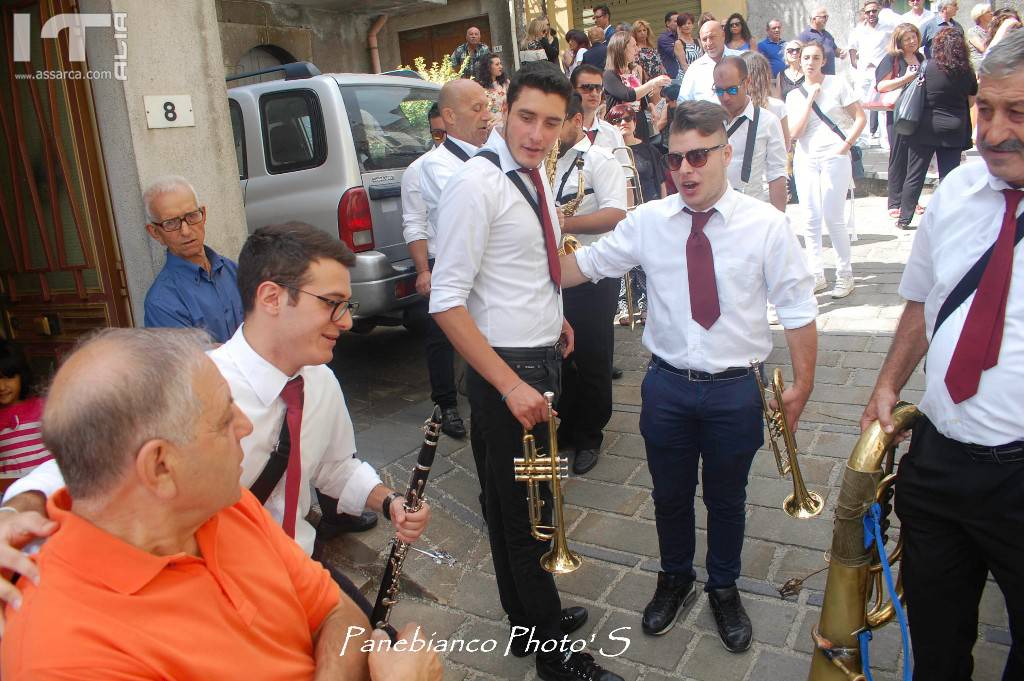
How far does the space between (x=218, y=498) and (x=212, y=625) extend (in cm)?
24

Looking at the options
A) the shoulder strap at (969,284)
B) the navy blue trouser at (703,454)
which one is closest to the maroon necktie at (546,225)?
the navy blue trouser at (703,454)

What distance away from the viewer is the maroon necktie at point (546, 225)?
9.68 ft

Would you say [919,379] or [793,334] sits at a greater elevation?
[793,334]

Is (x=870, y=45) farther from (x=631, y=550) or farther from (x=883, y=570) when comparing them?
(x=883, y=570)

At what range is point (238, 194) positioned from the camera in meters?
4.82

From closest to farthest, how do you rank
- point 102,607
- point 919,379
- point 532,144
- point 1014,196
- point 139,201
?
point 102,607, point 1014,196, point 532,144, point 139,201, point 919,379

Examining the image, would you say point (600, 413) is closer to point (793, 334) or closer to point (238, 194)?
point (793, 334)

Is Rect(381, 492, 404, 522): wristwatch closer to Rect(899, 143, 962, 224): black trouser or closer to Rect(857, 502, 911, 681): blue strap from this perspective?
Rect(857, 502, 911, 681): blue strap

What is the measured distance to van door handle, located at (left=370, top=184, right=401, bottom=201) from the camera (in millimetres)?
5898

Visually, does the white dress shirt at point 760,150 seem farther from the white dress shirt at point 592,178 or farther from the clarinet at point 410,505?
the clarinet at point 410,505

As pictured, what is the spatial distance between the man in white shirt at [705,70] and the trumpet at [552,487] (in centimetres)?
536

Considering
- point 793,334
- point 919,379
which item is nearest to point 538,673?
point 793,334

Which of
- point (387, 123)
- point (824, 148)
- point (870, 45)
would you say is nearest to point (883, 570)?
point (387, 123)

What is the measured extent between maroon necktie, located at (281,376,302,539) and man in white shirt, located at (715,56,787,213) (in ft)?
13.9
